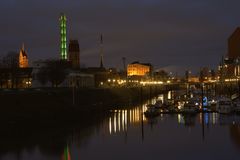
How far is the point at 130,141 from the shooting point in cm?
3681

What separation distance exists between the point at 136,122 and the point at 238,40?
252 ft

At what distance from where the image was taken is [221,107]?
5503cm

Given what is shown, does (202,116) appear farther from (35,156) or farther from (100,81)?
(100,81)

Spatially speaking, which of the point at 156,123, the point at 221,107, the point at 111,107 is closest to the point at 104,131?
the point at 156,123

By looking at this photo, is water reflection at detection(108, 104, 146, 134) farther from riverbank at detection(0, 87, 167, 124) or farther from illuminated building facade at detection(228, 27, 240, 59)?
illuminated building facade at detection(228, 27, 240, 59)

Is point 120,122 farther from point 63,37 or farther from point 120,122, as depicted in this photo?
point 63,37

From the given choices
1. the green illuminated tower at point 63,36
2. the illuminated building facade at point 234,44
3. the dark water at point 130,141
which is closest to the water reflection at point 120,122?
the dark water at point 130,141

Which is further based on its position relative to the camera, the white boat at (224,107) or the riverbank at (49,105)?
the white boat at (224,107)

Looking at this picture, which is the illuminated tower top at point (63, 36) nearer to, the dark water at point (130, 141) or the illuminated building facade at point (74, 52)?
the illuminated building facade at point (74, 52)

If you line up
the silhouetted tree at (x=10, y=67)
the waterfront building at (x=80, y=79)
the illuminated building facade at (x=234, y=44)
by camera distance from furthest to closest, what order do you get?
1. the illuminated building facade at (x=234, y=44)
2. the waterfront building at (x=80, y=79)
3. the silhouetted tree at (x=10, y=67)

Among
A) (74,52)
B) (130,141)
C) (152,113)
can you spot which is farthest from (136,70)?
(130,141)

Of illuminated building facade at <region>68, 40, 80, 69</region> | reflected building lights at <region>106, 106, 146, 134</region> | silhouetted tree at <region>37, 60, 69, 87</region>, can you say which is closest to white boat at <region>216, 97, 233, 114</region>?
reflected building lights at <region>106, 106, 146, 134</region>

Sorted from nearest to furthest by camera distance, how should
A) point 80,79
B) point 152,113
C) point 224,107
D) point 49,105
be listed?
point 49,105, point 224,107, point 152,113, point 80,79

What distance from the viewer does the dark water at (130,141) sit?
3123cm
